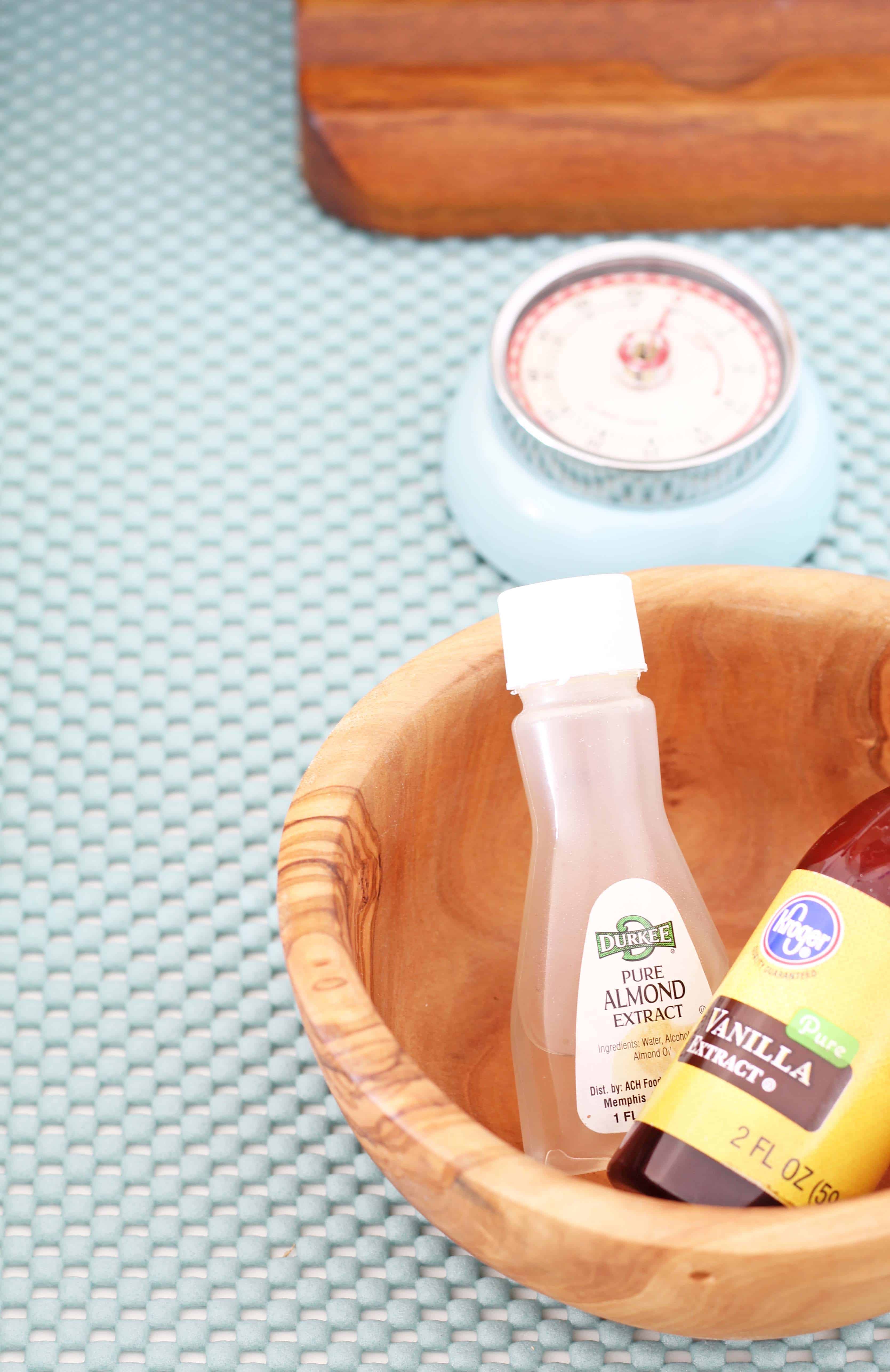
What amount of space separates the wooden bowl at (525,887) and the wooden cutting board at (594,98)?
28cm

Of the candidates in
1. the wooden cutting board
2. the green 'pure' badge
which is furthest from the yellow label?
the wooden cutting board

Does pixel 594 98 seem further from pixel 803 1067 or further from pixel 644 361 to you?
pixel 803 1067

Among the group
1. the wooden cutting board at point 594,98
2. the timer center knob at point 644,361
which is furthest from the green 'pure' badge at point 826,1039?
the wooden cutting board at point 594,98

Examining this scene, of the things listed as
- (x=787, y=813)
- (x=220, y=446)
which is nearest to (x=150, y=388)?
(x=220, y=446)

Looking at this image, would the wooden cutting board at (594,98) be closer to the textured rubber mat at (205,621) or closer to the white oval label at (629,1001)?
the textured rubber mat at (205,621)

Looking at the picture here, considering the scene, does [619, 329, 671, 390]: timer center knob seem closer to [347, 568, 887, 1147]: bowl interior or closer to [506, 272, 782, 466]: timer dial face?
[506, 272, 782, 466]: timer dial face

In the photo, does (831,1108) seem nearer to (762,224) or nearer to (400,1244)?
(400,1244)

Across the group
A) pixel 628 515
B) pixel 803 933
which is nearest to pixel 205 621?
pixel 628 515

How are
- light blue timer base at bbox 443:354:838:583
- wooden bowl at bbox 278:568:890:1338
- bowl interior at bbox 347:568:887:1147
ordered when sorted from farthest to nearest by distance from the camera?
light blue timer base at bbox 443:354:838:583, bowl interior at bbox 347:568:887:1147, wooden bowl at bbox 278:568:890:1338

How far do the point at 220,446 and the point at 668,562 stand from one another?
7.8 inches

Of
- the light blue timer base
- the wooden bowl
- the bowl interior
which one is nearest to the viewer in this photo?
the wooden bowl

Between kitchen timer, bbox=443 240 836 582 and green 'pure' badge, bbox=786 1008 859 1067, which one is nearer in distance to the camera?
green 'pure' badge, bbox=786 1008 859 1067

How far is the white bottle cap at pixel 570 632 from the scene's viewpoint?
0.32 meters

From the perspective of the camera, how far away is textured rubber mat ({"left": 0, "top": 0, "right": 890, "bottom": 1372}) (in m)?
0.36
